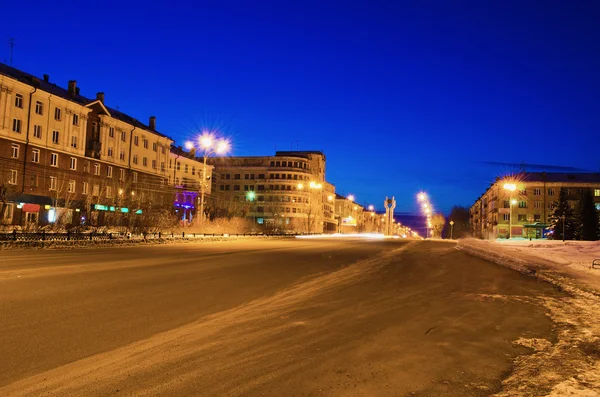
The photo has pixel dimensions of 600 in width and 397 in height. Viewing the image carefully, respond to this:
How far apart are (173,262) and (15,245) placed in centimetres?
1129

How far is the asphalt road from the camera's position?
5137mm

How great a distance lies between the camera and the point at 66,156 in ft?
177

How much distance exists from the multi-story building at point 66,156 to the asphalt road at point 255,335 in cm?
2778

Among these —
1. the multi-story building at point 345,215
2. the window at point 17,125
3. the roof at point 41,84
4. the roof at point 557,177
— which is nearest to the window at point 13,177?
the window at point 17,125

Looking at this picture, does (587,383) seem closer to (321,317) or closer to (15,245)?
(321,317)

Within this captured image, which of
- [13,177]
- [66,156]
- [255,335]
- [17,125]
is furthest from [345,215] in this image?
[255,335]

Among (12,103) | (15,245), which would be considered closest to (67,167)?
(12,103)

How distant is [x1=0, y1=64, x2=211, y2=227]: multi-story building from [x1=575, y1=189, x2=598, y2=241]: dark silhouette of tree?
5952 centimetres

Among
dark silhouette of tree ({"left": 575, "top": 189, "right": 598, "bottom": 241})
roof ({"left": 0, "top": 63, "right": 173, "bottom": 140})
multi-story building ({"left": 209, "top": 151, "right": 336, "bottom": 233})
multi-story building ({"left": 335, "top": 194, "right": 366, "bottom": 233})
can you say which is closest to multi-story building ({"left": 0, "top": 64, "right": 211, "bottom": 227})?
roof ({"left": 0, "top": 63, "right": 173, "bottom": 140})

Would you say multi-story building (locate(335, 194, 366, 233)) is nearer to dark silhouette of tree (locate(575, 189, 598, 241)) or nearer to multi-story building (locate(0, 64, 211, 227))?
dark silhouette of tree (locate(575, 189, 598, 241))

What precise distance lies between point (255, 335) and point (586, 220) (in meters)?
76.5

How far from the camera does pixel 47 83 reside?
57.2 meters

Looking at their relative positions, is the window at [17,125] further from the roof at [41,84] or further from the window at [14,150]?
the roof at [41,84]

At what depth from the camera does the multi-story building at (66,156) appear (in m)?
46.2
